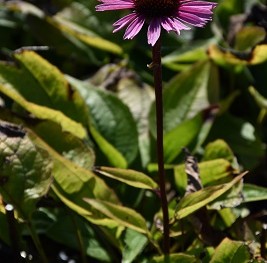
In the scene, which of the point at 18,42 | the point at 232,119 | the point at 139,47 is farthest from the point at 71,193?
the point at 18,42

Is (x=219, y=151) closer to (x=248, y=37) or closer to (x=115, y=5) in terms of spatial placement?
(x=248, y=37)

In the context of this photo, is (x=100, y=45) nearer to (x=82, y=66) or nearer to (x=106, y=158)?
(x=82, y=66)

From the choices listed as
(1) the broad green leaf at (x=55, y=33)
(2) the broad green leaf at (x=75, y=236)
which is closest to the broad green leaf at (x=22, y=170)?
(2) the broad green leaf at (x=75, y=236)

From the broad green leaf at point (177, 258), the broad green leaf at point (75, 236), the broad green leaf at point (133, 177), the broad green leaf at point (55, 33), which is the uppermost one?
the broad green leaf at point (55, 33)

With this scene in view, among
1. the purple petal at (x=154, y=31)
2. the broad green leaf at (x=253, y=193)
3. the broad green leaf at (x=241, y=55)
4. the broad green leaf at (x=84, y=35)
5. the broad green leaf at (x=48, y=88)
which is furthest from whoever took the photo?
the broad green leaf at (x=84, y=35)

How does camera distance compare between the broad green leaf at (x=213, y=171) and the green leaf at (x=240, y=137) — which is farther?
the green leaf at (x=240, y=137)

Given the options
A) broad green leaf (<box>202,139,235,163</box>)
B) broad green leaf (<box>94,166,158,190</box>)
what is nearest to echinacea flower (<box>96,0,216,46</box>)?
broad green leaf (<box>94,166,158,190</box>)

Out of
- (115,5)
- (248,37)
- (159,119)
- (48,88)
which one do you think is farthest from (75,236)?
(248,37)

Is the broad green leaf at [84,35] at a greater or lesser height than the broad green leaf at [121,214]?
greater

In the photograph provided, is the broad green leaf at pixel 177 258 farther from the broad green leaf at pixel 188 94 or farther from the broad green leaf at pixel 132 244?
the broad green leaf at pixel 188 94
